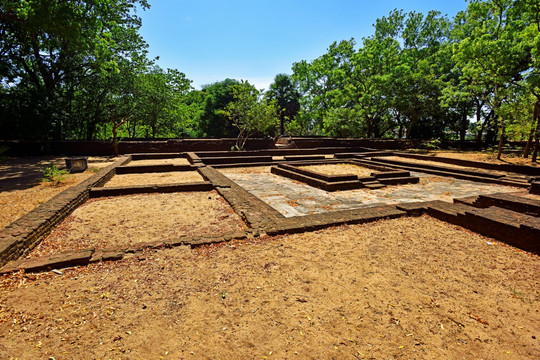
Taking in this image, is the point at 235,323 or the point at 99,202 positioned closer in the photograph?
the point at 235,323

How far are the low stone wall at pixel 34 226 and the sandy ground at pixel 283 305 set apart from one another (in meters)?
0.62

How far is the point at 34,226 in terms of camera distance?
13.3ft

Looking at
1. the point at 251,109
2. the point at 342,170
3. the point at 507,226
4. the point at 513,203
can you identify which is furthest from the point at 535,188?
the point at 251,109

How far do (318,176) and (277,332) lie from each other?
266 inches

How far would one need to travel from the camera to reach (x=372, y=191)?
26.2ft

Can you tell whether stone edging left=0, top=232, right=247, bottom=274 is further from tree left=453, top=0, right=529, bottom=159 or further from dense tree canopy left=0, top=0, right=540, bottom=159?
tree left=453, top=0, right=529, bottom=159

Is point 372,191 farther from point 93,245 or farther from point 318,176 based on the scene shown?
point 93,245

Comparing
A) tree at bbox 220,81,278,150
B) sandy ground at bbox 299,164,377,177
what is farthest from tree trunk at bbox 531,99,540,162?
tree at bbox 220,81,278,150

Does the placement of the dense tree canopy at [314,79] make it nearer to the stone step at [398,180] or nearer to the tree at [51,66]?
the tree at [51,66]

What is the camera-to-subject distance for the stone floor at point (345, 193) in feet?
20.6

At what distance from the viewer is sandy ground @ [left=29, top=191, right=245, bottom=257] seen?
4152 mm

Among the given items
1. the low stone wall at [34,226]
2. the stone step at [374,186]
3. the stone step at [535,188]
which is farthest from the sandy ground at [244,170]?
the stone step at [535,188]

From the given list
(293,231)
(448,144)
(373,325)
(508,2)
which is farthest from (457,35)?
(373,325)

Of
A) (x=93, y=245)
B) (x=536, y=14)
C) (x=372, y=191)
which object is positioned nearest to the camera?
(x=93, y=245)
